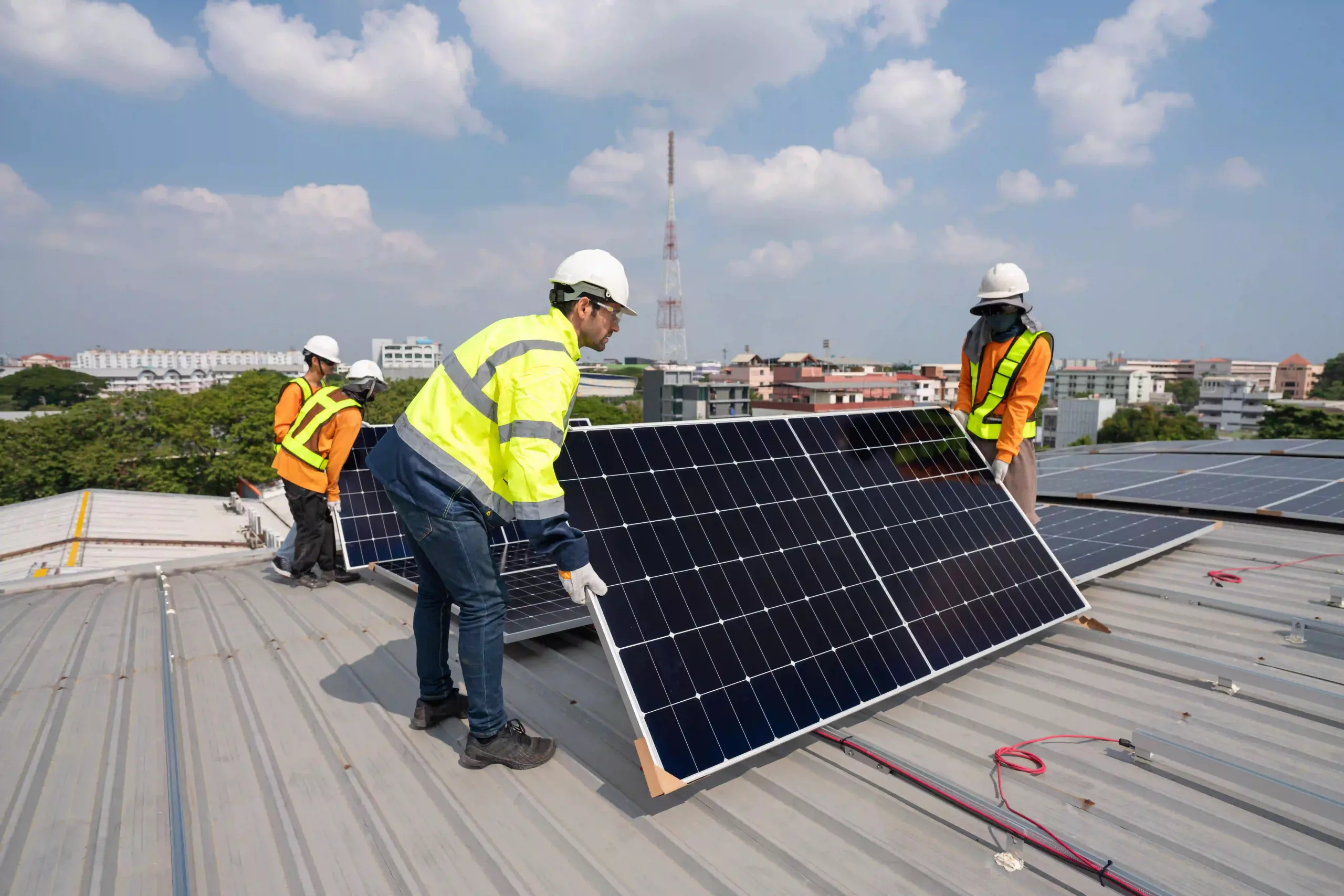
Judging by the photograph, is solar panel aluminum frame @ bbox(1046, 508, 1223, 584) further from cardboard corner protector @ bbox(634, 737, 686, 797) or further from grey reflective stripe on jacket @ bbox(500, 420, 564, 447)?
grey reflective stripe on jacket @ bbox(500, 420, 564, 447)

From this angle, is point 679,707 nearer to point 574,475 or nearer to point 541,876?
point 541,876

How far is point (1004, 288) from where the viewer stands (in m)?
5.84

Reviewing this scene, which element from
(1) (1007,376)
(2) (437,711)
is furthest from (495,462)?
(1) (1007,376)

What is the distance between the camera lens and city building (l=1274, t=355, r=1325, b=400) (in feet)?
470

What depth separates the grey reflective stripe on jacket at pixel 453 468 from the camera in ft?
11.1

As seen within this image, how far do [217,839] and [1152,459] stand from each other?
59.2ft

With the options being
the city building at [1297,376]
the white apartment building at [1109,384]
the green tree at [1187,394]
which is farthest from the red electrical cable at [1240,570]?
the city building at [1297,376]

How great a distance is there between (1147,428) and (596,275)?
95708 mm

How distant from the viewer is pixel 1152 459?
15070 mm

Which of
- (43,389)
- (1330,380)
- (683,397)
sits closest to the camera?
(683,397)

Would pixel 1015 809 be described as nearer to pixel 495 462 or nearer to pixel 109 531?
pixel 495 462

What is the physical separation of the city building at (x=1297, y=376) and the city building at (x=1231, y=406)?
55.2 metres

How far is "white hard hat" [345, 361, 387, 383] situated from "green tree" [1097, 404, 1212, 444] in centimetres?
8845

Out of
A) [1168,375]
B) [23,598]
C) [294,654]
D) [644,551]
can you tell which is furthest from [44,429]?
[1168,375]
